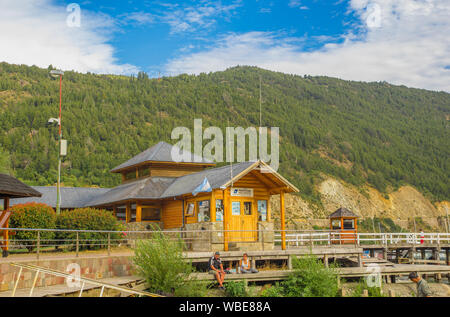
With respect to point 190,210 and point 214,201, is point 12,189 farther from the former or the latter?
point 190,210

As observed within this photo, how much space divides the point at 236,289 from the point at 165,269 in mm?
2974

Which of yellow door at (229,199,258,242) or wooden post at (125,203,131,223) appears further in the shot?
wooden post at (125,203,131,223)

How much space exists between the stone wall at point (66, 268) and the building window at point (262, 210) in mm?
8471

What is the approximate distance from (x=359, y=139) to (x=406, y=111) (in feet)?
147

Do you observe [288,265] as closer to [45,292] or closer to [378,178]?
[45,292]

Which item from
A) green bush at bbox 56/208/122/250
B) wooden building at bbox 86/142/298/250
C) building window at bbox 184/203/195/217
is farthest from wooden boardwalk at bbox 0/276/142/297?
building window at bbox 184/203/195/217

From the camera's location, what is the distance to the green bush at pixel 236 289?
54.8ft

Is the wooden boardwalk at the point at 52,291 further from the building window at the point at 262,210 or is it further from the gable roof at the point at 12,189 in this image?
the building window at the point at 262,210

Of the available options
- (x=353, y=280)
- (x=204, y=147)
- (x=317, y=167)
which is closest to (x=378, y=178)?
(x=317, y=167)

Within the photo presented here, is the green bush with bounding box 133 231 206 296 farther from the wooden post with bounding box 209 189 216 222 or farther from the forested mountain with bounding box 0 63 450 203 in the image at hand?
the forested mountain with bounding box 0 63 450 203

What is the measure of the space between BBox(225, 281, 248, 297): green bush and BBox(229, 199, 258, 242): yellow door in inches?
231

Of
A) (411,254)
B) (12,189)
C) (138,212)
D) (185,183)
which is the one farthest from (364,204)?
(12,189)

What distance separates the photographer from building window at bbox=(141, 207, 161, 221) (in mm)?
28203

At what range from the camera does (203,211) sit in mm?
23703
